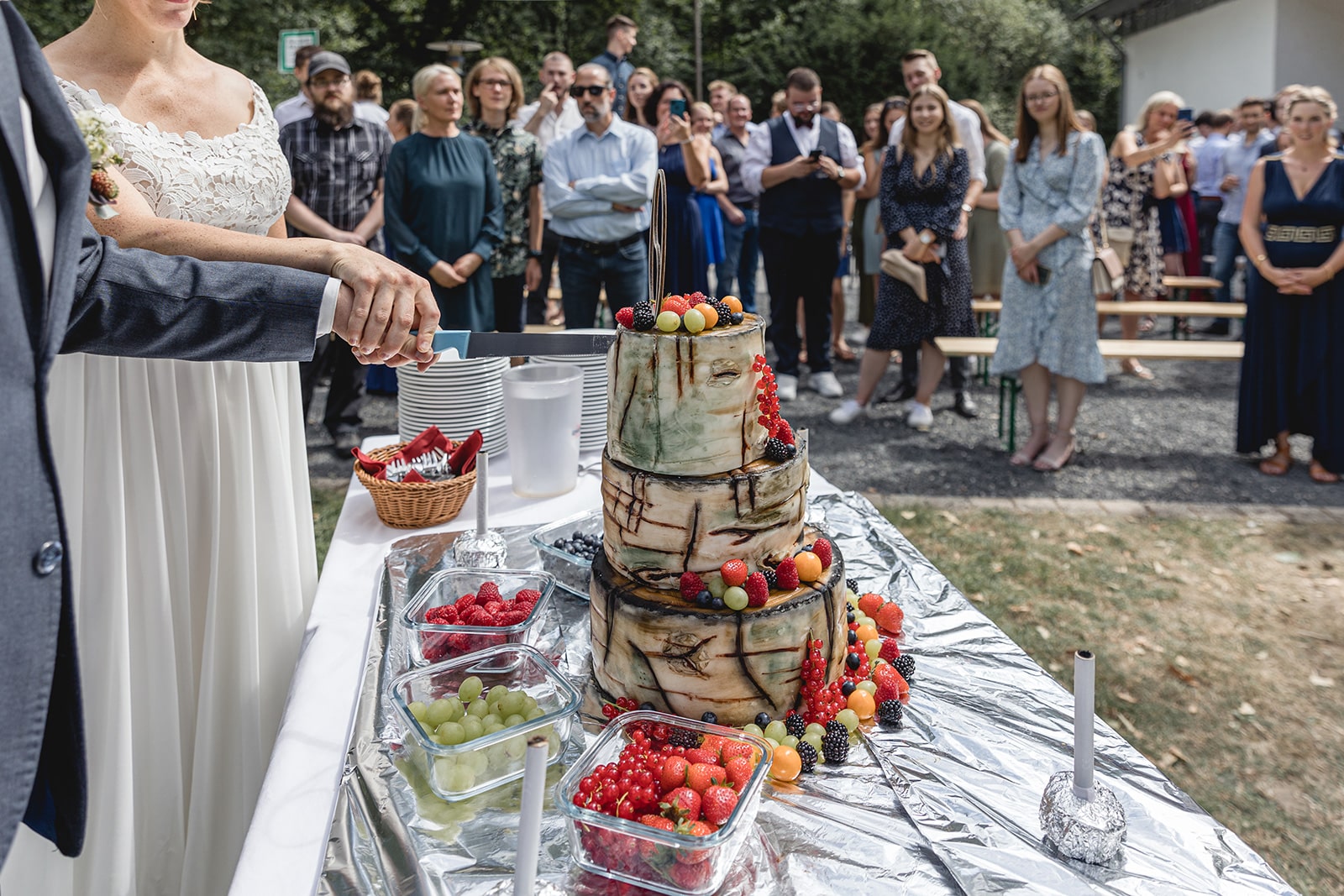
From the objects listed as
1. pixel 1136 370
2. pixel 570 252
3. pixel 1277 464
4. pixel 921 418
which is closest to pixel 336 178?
pixel 570 252

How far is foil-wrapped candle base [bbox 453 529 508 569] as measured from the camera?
2.15 metres

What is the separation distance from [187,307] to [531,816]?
2.84 ft

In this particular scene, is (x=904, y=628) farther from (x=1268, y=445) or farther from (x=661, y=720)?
(x=1268, y=445)

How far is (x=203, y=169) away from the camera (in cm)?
206

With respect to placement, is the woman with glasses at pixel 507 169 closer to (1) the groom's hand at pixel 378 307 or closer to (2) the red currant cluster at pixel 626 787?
(1) the groom's hand at pixel 378 307

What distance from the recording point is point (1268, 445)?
6293 millimetres

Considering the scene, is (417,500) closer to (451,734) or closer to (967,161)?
(451,734)

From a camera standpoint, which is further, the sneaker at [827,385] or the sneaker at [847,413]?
the sneaker at [827,385]

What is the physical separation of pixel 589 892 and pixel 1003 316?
5.09m

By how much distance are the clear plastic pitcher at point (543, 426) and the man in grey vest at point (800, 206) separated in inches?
167

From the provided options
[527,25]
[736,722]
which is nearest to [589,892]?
[736,722]

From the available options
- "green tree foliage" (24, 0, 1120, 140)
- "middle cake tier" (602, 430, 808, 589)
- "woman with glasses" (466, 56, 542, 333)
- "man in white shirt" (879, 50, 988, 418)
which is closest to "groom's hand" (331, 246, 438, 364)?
"middle cake tier" (602, 430, 808, 589)

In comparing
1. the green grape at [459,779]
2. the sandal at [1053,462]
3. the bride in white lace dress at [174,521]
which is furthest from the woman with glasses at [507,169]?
the green grape at [459,779]

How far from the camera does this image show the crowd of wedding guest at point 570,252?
1.86 meters
